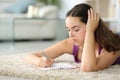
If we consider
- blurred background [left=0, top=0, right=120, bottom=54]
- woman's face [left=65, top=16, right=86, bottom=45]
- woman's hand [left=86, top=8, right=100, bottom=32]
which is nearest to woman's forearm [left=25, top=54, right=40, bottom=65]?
woman's face [left=65, top=16, right=86, bottom=45]

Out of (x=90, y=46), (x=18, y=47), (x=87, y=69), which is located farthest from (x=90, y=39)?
(x=18, y=47)

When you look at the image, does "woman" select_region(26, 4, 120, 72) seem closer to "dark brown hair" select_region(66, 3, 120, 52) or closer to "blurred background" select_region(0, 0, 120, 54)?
"dark brown hair" select_region(66, 3, 120, 52)

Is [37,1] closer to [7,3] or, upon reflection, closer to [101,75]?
[7,3]

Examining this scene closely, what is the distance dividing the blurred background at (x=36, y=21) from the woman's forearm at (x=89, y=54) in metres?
2.55

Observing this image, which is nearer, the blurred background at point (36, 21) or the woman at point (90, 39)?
the woman at point (90, 39)

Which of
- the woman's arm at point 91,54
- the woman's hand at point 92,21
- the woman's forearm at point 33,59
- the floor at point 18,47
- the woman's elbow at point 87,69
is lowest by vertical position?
the floor at point 18,47

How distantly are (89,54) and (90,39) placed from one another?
8cm

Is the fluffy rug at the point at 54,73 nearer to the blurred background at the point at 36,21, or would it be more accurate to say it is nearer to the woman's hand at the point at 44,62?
the woman's hand at the point at 44,62

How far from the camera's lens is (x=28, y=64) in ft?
6.57

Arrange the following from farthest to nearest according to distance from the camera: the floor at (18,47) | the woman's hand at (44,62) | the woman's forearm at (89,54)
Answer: the floor at (18,47), the woman's hand at (44,62), the woman's forearm at (89,54)

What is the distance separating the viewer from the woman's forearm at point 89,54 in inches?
67.8

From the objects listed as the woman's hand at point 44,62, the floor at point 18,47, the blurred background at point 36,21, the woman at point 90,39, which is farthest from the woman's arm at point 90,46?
the blurred background at point 36,21

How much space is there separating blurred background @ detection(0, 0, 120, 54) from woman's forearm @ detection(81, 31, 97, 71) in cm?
255

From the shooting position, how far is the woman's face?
1.77 meters
